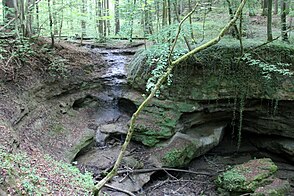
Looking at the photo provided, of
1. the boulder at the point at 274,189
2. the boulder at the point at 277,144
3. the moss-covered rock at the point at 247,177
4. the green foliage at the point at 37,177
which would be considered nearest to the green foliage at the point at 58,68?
the green foliage at the point at 37,177

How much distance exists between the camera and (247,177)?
779 centimetres

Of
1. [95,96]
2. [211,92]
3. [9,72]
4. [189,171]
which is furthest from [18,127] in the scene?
[211,92]

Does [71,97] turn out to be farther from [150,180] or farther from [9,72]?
[150,180]

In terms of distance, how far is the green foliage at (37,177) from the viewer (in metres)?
4.18

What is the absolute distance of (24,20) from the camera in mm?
9453

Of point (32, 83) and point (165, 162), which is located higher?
point (32, 83)

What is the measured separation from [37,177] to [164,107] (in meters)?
5.60

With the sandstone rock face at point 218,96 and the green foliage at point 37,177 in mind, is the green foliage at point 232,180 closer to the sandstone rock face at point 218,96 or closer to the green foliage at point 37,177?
the sandstone rock face at point 218,96

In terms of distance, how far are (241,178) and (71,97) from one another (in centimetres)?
604

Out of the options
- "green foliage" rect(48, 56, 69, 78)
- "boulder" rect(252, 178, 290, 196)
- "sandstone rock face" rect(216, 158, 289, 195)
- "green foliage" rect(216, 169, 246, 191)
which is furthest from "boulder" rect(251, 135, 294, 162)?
"green foliage" rect(48, 56, 69, 78)

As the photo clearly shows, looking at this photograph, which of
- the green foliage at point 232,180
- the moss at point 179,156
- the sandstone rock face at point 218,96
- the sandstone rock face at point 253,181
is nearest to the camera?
the sandstone rock face at point 253,181

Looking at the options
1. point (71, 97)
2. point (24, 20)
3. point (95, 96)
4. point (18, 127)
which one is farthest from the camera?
point (95, 96)

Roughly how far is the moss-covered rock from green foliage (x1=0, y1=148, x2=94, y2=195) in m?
3.81

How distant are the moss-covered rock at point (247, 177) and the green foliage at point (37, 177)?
12.5 ft
